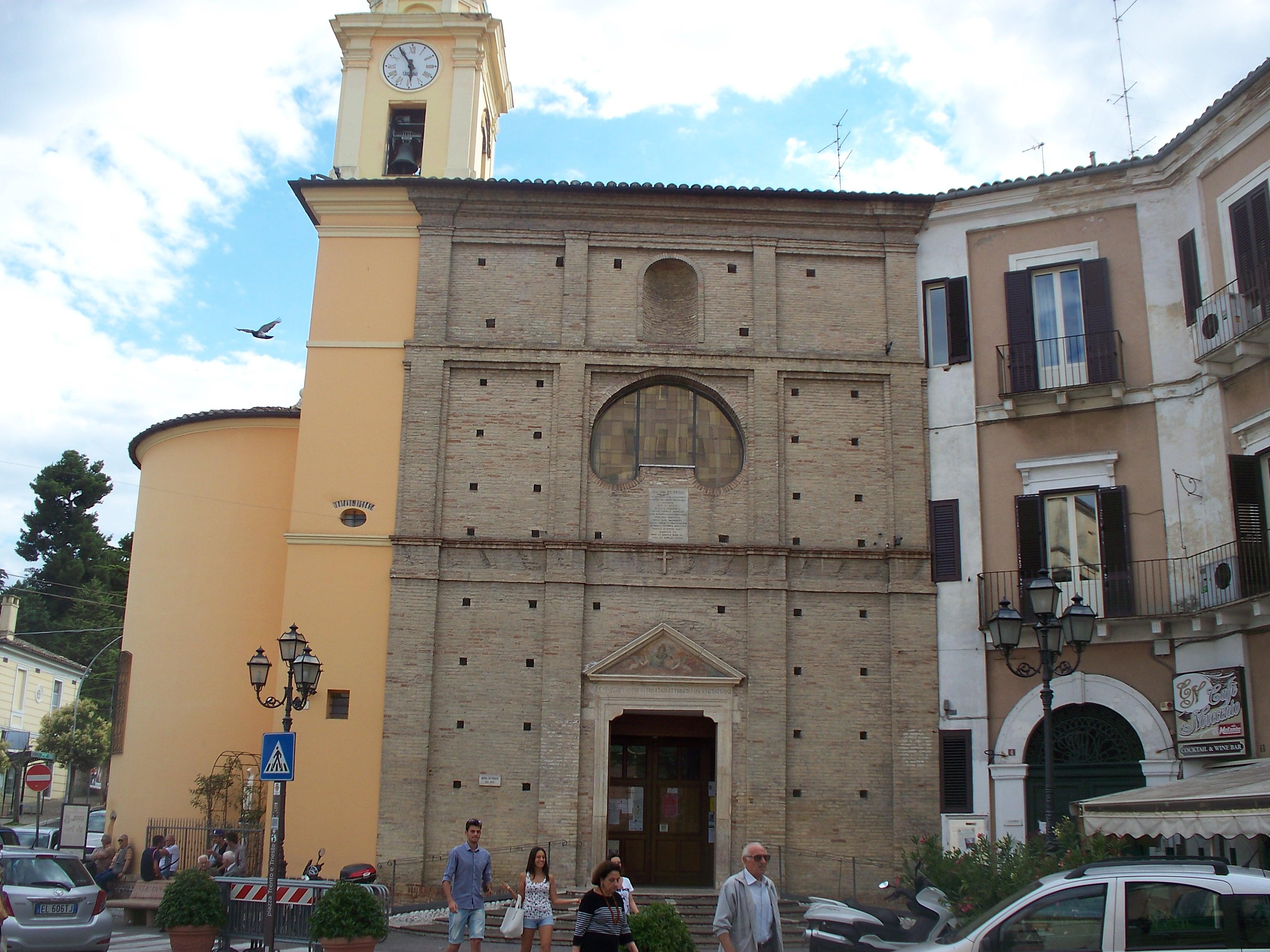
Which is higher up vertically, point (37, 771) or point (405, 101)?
point (405, 101)

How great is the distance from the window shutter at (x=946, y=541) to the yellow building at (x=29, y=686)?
108ft

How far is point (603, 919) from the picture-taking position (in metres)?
8.73

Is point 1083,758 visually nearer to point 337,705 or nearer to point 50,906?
point 337,705

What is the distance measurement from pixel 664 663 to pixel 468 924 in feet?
25.6

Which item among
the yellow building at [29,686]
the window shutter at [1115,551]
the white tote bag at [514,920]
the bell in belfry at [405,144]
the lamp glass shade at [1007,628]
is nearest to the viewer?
the white tote bag at [514,920]

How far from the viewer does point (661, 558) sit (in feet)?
64.3

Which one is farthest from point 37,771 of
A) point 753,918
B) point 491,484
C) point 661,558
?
point 753,918

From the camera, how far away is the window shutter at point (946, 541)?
63.6ft

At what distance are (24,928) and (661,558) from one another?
34.4 ft

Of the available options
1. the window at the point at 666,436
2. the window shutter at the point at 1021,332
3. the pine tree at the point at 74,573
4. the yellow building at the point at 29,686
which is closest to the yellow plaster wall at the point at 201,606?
the window at the point at 666,436

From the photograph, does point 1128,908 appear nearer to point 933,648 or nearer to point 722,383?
point 933,648

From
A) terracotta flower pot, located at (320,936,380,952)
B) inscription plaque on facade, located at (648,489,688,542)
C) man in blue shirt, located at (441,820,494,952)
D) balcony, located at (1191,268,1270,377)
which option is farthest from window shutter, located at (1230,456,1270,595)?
terracotta flower pot, located at (320,936,380,952)

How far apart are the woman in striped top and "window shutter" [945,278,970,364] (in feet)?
44.5

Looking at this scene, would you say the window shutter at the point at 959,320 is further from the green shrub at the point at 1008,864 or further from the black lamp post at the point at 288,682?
the black lamp post at the point at 288,682
